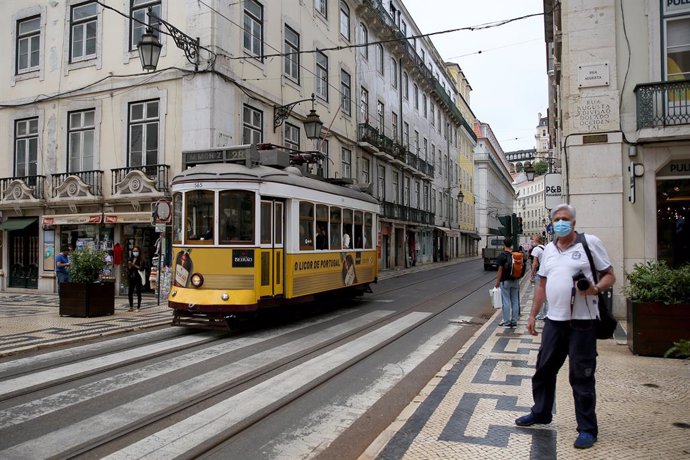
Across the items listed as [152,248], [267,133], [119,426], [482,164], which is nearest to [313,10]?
[267,133]

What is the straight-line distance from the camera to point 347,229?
14.1 m

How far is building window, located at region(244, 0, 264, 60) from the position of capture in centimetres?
1838

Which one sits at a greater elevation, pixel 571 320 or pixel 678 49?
pixel 678 49

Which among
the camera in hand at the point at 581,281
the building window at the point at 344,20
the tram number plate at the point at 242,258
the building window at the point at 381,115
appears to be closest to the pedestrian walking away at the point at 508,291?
the tram number plate at the point at 242,258

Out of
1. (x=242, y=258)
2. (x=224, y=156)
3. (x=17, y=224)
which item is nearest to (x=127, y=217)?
(x=17, y=224)

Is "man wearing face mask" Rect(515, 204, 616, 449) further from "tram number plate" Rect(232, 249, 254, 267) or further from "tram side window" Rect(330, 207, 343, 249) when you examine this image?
"tram side window" Rect(330, 207, 343, 249)

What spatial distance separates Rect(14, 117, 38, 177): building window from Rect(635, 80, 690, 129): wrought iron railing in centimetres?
2008

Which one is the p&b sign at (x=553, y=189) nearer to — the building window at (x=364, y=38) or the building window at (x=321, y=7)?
the building window at (x=321, y=7)

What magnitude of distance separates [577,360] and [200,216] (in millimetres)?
7668

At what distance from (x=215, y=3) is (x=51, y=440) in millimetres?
15030

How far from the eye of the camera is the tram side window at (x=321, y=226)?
40.1 ft

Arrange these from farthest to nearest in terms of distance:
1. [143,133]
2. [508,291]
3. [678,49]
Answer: [143,133]
[678,49]
[508,291]

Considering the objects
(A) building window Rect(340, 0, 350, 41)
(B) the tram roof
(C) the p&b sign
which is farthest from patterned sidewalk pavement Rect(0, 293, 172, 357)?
(A) building window Rect(340, 0, 350, 41)

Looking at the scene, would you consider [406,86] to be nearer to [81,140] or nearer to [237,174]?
[81,140]
